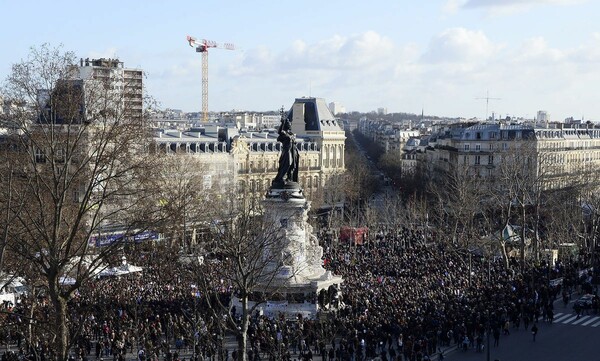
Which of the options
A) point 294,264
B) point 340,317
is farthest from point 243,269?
point 340,317

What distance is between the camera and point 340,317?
124 ft

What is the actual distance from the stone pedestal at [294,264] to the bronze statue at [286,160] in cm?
41

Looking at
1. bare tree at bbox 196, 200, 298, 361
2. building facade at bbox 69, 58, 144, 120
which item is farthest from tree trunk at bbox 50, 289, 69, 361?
bare tree at bbox 196, 200, 298, 361

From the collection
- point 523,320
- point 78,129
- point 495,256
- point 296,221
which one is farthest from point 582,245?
point 78,129

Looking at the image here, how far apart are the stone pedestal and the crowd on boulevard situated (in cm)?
122

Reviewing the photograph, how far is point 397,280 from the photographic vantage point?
157 feet

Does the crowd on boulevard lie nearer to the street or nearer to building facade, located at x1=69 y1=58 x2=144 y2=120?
the street

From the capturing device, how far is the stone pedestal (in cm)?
3959

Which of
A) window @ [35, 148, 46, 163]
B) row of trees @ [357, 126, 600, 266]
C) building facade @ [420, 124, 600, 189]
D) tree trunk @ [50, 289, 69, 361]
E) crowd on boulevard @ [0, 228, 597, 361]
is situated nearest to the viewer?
tree trunk @ [50, 289, 69, 361]

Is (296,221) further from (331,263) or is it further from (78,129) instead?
(78,129)

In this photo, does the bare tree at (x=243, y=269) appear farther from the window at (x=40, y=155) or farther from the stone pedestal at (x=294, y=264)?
the window at (x=40, y=155)

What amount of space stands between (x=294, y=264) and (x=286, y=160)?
474 cm

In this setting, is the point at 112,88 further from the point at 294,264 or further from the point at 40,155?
the point at 294,264

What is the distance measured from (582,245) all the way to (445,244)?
9183mm
